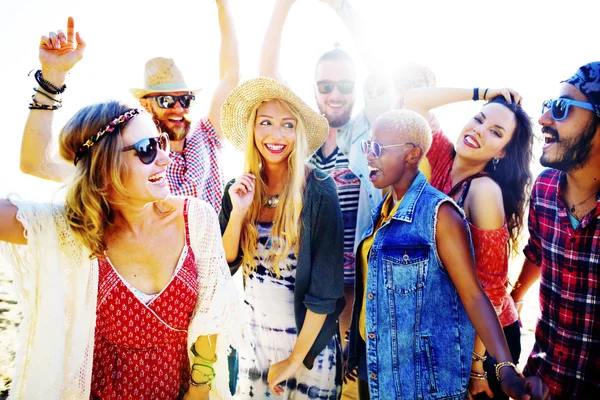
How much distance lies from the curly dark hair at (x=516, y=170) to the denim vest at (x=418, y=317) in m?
0.85

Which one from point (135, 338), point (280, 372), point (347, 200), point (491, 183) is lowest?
point (280, 372)

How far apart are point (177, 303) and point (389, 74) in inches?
101

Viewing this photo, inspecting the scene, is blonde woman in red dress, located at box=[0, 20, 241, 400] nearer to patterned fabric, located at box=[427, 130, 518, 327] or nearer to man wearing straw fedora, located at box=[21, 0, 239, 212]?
man wearing straw fedora, located at box=[21, 0, 239, 212]

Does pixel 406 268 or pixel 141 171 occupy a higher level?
pixel 141 171

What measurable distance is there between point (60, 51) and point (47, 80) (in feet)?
0.56

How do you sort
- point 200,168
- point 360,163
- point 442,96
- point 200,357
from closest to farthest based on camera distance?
point 200,357 < point 442,96 < point 360,163 < point 200,168

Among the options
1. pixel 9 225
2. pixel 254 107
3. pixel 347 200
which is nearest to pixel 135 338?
pixel 9 225

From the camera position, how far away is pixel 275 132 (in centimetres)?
279

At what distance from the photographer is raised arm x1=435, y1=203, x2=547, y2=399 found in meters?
1.98

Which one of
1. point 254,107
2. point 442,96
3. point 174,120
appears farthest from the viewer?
point 174,120

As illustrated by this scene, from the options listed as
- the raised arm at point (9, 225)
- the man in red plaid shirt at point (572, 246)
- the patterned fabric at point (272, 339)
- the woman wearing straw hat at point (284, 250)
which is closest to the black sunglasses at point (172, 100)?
the woman wearing straw hat at point (284, 250)

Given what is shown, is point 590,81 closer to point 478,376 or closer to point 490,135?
point 490,135

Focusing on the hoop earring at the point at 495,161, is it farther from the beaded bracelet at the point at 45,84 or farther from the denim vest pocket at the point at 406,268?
the beaded bracelet at the point at 45,84

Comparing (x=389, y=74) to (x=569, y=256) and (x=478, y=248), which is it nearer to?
(x=478, y=248)
